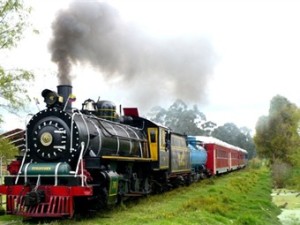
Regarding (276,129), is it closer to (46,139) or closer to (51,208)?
(46,139)

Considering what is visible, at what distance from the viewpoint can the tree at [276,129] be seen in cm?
4609

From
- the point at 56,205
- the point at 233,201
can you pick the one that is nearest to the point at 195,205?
the point at 233,201

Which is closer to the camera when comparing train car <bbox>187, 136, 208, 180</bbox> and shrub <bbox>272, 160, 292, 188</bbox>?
train car <bbox>187, 136, 208, 180</bbox>

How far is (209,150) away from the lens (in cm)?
3584

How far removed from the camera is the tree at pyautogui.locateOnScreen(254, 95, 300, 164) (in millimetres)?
46088

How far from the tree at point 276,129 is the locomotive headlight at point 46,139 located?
35440 millimetres

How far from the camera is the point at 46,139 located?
12.6 meters

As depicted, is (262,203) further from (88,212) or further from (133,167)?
(88,212)

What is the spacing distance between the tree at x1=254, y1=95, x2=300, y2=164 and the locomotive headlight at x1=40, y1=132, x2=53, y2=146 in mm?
35440

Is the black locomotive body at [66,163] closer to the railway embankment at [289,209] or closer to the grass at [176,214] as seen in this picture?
the grass at [176,214]

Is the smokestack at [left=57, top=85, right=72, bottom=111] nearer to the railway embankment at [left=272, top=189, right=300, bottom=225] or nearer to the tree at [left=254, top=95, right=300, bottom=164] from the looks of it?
the railway embankment at [left=272, top=189, right=300, bottom=225]

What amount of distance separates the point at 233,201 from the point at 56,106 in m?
8.97

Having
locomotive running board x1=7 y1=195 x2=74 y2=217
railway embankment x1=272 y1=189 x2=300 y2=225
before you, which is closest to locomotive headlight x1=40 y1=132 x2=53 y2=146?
locomotive running board x1=7 y1=195 x2=74 y2=217

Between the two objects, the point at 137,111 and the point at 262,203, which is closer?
the point at 137,111
